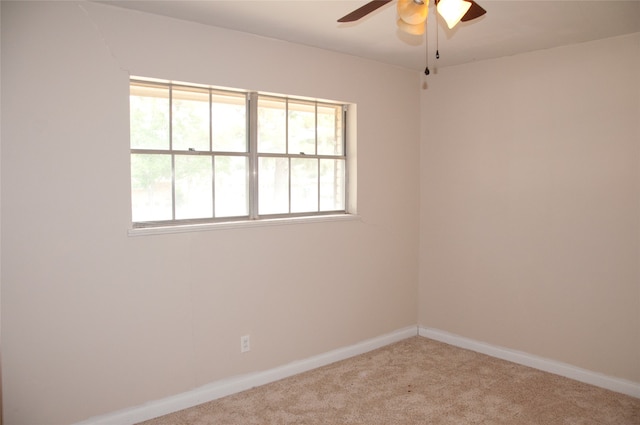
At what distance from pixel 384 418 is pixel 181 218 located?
1.83 meters

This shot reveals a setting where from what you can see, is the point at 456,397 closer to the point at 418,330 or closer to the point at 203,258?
the point at 418,330

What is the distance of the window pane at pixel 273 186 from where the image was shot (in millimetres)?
3529

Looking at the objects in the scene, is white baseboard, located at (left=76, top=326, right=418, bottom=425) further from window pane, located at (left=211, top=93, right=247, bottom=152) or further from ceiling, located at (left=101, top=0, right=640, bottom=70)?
ceiling, located at (left=101, top=0, right=640, bottom=70)

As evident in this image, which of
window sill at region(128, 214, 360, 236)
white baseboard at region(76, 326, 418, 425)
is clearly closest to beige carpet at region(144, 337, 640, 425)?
white baseboard at region(76, 326, 418, 425)

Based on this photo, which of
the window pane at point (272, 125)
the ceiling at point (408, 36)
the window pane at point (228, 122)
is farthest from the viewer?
the window pane at point (272, 125)

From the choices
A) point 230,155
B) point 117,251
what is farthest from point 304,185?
point 117,251

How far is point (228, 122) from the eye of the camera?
334 centimetres

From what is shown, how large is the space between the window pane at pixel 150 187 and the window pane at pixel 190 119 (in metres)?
0.16

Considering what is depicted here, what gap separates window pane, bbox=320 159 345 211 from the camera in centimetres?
393

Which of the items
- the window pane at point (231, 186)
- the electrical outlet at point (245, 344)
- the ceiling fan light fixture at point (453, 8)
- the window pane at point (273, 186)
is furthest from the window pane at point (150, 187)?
the ceiling fan light fixture at point (453, 8)

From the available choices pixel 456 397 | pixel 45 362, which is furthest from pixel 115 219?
pixel 456 397

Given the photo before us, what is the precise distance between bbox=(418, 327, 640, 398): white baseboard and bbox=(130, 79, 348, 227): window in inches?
60.2

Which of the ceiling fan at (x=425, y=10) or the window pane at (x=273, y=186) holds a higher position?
the ceiling fan at (x=425, y=10)

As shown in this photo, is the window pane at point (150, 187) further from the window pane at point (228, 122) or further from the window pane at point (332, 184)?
the window pane at point (332, 184)
